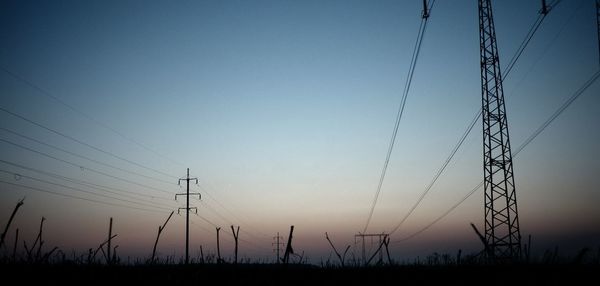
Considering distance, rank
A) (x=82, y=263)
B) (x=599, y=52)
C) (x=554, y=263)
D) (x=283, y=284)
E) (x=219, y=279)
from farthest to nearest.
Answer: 1. (x=599, y=52)
2. (x=82, y=263)
3. (x=554, y=263)
4. (x=219, y=279)
5. (x=283, y=284)

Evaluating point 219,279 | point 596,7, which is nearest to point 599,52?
point 596,7

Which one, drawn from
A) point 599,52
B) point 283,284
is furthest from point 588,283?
point 599,52

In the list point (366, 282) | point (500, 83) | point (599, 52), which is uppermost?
point (500, 83)

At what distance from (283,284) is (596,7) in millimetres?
26641

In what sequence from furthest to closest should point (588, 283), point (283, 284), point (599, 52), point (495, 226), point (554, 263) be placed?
point (495, 226), point (599, 52), point (554, 263), point (283, 284), point (588, 283)

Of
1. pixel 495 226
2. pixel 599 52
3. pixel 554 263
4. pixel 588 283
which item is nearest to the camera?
pixel 588 283

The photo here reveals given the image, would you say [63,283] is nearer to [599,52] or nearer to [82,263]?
[82,263]

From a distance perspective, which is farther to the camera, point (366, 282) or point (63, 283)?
point (366, 282)

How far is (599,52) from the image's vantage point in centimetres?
2116

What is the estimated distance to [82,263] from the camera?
8.59m

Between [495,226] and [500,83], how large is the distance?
11949mm

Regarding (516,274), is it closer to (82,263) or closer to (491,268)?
(491,268)

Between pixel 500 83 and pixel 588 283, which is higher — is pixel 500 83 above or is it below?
above

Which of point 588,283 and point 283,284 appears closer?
point 588,283
